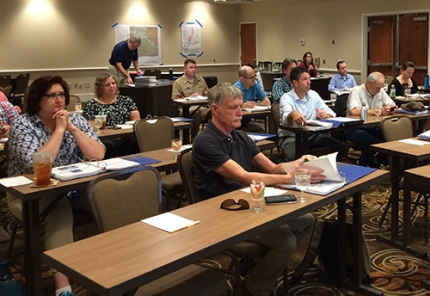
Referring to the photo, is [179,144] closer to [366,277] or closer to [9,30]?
[366,277]

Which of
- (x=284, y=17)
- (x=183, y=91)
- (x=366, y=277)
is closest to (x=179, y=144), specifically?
(x=366, y=277)

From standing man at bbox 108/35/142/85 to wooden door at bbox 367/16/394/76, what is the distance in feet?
17.4

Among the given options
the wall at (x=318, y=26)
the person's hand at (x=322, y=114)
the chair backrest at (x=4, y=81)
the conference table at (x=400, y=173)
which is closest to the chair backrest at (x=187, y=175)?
the conference table at (x=400, y=173)

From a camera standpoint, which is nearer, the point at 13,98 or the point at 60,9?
the point at 13,98

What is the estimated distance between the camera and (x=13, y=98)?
895 centimetres

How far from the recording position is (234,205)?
7.76 feet

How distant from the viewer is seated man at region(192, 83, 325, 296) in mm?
2623

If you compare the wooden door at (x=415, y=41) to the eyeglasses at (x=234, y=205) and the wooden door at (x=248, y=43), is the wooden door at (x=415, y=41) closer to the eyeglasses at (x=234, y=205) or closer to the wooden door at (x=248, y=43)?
the wooden door at (x=248, y=43)

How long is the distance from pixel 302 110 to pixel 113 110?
6.20ft

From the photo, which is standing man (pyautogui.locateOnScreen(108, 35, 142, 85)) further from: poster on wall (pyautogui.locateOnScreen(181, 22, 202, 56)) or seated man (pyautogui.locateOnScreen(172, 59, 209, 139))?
poster on wall (pyautogui.locateOnScreen(181, 22, 202, 56))

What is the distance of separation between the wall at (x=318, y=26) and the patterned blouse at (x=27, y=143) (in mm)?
8717

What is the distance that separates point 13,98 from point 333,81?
19.2 ft

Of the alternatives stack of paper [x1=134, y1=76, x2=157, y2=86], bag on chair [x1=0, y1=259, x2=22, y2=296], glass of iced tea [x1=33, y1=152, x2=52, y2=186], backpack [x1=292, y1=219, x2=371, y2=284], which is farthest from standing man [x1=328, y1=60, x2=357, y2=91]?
bag on chair [x1=0, y1=259, x2=22, y2=296]

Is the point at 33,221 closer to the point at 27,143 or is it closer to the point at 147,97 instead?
the point at 27,143
